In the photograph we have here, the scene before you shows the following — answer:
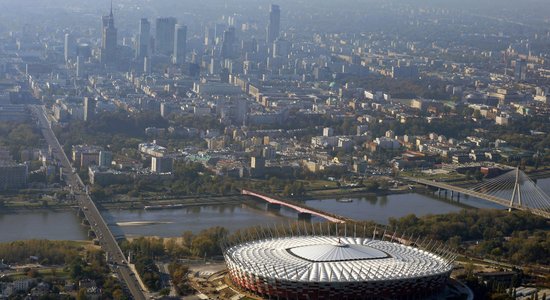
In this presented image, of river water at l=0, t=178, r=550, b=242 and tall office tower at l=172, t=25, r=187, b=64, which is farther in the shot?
tall office tower at l=172, t=25, r=187, b=64

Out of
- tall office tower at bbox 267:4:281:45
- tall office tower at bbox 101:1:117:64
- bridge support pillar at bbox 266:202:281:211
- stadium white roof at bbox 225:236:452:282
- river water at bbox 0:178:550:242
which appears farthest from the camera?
tall office tower at bbox 267:4:281:45

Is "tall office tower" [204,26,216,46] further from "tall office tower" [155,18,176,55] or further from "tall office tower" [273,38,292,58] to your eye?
"tall office tower" [155,18,176,55]

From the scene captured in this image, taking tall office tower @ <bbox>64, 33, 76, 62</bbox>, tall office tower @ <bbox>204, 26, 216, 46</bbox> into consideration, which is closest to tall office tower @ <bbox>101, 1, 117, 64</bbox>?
tall office tower @ <bbox>64, 33, 76, 62</bbox>

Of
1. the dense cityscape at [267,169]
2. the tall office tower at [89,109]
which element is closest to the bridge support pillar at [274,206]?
the dense cityscape at [267,169]

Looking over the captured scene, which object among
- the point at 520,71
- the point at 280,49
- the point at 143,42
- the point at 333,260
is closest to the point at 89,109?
the point at 333,260

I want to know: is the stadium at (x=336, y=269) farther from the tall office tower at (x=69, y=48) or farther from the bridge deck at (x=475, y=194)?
the tall office tower at (x=69, y=48)
